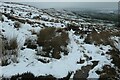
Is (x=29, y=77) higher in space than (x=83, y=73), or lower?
higher

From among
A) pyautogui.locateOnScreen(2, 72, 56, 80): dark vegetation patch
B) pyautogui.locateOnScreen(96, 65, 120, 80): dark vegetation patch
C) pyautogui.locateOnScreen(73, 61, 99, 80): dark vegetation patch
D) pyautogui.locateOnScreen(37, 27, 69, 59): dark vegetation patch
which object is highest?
pyautogui.locateOnScreen(37, 27, 69, 59): dark vegetation patch

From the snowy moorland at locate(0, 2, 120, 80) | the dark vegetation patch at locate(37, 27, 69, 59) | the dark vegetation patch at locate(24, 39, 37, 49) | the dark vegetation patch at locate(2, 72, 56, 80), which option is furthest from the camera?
the dark vegetation patch at locate(24, 39, 37, 49)


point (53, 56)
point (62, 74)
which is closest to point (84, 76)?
point (62, 74)

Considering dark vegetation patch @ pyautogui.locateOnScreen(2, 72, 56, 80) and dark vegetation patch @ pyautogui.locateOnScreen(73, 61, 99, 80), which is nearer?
dark vegetation patch @ pyautogui.locateOnScreen(2, 72, 56, 80)

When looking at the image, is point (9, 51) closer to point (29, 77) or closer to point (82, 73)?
point (29, 77)

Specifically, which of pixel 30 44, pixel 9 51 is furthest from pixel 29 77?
pixel 30 44

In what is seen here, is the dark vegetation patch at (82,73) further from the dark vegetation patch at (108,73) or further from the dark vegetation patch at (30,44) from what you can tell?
the dark vegetation patch at (30,44)

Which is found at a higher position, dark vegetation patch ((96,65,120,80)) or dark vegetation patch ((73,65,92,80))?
dark vegetation patch ((73,65,92,80))

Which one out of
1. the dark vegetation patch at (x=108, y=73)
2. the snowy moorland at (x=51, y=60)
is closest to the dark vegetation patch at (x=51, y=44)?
the snowy moorland at (x=51, y=60)

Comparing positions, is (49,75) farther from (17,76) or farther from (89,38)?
(89,38)

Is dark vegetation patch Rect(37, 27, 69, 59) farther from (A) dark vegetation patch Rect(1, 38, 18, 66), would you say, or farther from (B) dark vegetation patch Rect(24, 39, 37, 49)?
(A) dark vegetation patch Rect(1, 38, 18, 66)

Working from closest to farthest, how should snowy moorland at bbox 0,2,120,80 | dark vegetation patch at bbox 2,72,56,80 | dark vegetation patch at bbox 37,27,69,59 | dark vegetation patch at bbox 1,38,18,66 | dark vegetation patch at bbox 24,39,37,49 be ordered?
dark vegetation patch at bbox 2,72,56,80 < snowy moorland at bbox 0,2,120,80 < dark vegetation patch at bbox 1,38,18,66 < dark vegetation patch at bbox 37,27,69,59 < dark vegetation patch at bbox 24,39,37,49

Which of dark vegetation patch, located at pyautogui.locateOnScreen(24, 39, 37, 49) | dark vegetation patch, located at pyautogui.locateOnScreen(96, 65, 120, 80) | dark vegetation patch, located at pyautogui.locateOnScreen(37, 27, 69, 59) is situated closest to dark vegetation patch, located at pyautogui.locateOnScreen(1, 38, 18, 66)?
dark vegetation patch, located at pyautogui.locateOnScreen(24, 39, 37, 49)
